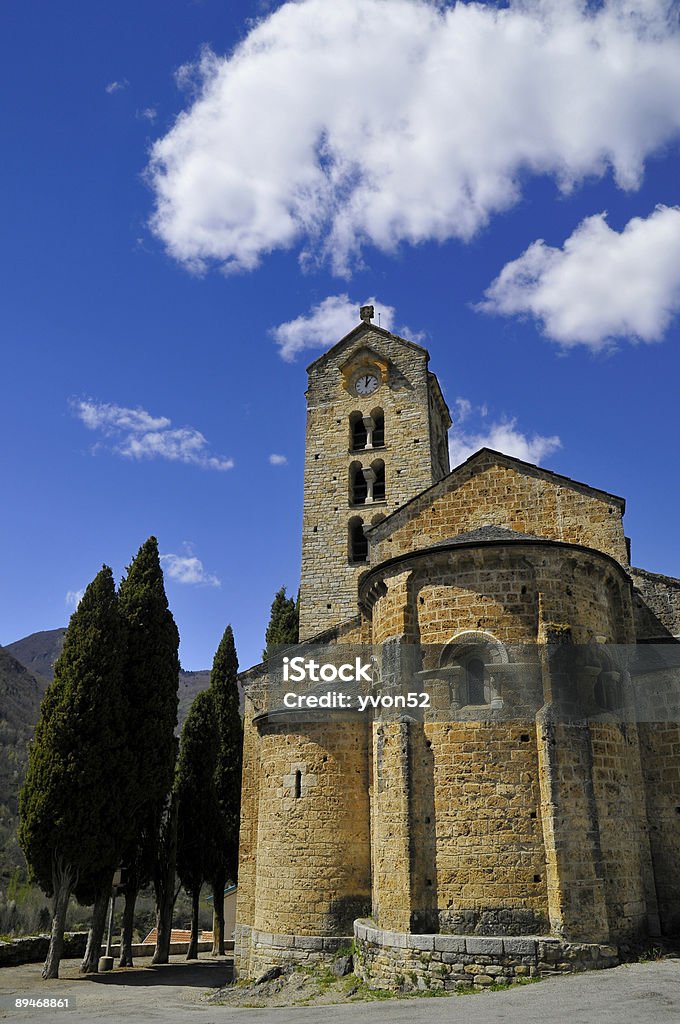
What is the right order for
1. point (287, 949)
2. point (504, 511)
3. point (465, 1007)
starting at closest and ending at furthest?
point (465, 1007) → point (287, 949) → point (504, 511)

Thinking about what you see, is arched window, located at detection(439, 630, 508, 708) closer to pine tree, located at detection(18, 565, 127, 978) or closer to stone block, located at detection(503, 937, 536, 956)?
stone block, located at detection(503, 937, 536, 956)

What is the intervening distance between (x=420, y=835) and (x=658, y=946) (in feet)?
12.5

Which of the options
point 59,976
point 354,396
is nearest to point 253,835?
point 59,976

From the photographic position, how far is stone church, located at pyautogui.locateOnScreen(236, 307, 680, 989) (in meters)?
10.5

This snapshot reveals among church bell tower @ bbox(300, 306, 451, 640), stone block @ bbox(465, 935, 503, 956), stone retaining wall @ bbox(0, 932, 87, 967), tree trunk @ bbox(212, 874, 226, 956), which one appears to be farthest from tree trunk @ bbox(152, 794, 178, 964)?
stone block @ bbox(465, 935, 503, 956)

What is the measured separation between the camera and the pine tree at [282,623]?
28.5 metres

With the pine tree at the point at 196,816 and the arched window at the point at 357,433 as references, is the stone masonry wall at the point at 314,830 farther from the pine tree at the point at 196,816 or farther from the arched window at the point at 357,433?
the arched window at the point at 357,433

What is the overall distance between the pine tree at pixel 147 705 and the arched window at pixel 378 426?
28.3 feet

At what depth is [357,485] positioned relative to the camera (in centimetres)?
2475

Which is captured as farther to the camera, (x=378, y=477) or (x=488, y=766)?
(x=378, y=477)

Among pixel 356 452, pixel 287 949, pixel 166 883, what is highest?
pixel 356 452

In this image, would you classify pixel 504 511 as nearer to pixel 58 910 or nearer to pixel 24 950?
pixel 58 910

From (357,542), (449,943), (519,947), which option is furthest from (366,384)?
(519,947)

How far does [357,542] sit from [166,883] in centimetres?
1151
